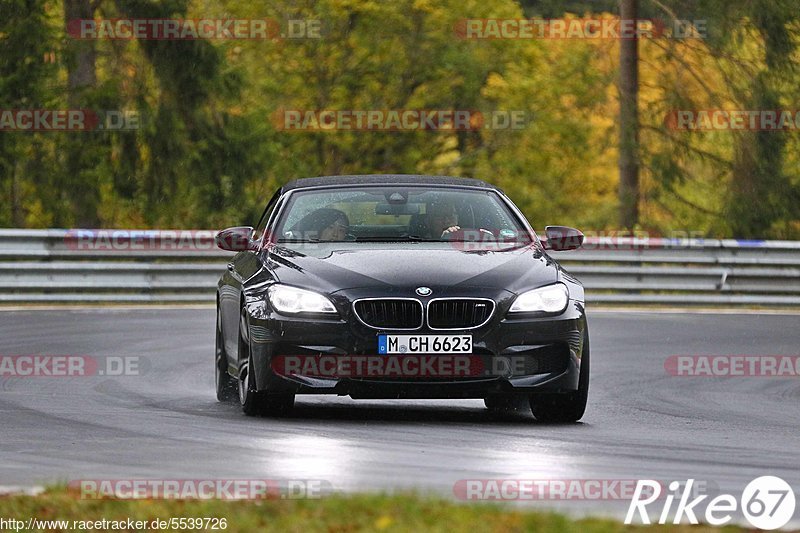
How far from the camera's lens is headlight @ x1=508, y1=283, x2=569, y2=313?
10.4 m

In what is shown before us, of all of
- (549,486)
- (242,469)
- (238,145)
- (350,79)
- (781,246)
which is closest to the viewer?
(549,486)

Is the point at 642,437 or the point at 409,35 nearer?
the point at 642,437

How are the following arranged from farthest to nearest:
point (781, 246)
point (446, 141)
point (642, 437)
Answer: point (446, 141), point (781, 246), point (642, 437)

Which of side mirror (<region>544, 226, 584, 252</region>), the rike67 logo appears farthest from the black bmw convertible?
the rike67 logo

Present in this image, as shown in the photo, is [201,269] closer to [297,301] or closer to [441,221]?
[441,221]

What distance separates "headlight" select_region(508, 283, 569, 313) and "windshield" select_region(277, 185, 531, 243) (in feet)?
3.17

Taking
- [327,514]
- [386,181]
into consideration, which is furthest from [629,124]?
[327,514]

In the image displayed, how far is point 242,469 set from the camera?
835cm

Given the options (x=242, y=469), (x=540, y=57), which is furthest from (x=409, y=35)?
(x=242, y=469)

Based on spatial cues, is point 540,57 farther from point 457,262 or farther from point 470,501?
point 470,501

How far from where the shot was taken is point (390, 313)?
33.9 feet

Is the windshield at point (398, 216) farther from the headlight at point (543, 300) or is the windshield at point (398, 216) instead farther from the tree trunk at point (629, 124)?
the tree trunk at point (629, 124)

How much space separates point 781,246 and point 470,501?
17.5 metres

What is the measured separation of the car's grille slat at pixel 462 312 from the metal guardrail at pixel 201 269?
13.0 meters
